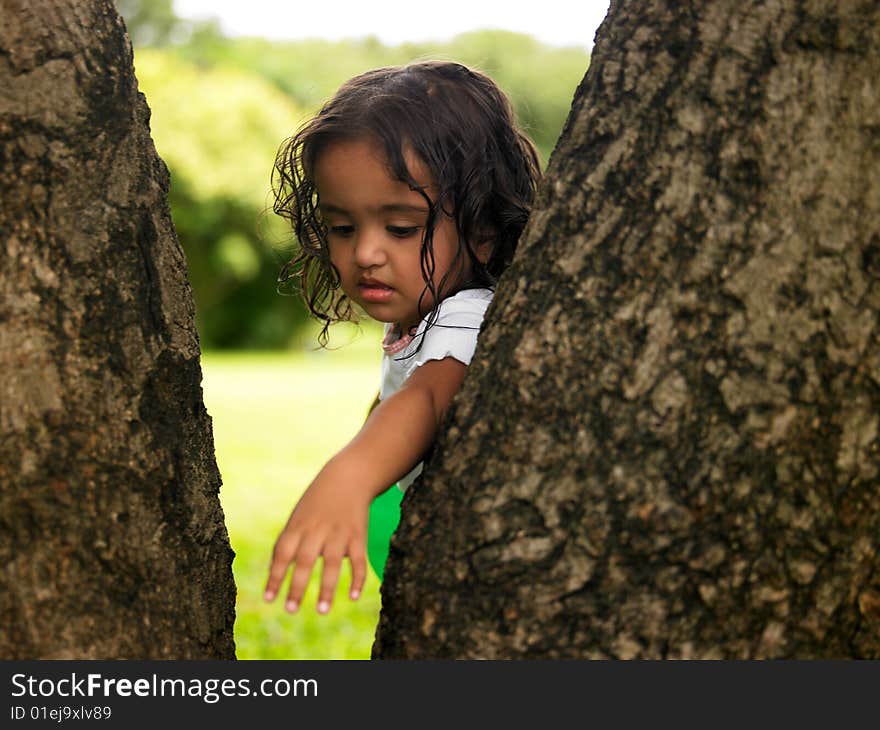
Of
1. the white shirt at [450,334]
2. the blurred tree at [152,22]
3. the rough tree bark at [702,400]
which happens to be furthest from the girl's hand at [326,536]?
the blurred tree at [152,22]

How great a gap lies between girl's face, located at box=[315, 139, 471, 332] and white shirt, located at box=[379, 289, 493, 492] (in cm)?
10

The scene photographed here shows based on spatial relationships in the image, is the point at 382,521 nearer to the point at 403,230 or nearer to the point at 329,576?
the point at 403,230

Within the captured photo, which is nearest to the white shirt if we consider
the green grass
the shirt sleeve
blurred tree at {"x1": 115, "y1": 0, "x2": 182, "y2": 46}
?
the shirt sleeve

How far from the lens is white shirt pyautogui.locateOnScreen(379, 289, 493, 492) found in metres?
2.10

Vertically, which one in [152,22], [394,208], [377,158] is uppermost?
[377,158]

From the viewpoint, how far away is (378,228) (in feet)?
7.97

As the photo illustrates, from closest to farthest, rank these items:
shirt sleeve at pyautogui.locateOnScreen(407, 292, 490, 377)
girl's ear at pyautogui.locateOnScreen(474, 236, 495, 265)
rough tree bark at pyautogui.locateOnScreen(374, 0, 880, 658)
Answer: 1. rough tree bark at pyautogui.locateOnScreen(374, 0, 880, 658)
2. shirt sleeve at pyautogui.locateOnScreen(407, 292, 490, 377)
3. girl's ear at pyautogui.locateOnScreen(474, 236, 495, 265)

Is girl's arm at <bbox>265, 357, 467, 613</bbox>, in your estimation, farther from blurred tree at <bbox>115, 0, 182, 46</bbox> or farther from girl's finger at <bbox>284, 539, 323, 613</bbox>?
blurred tree at <bbox>115, 0, 182, 46</bbox>

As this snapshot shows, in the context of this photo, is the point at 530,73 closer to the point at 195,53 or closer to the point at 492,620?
the point at 195,53

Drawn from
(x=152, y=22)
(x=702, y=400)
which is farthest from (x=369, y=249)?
(x=152, y=22)

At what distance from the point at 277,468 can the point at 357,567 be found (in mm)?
9054

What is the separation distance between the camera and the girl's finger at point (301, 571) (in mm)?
1601

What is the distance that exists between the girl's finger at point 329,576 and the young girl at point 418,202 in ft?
1.28

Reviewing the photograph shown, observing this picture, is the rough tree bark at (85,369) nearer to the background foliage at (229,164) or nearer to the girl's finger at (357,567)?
the girl's finger at (357,567)
